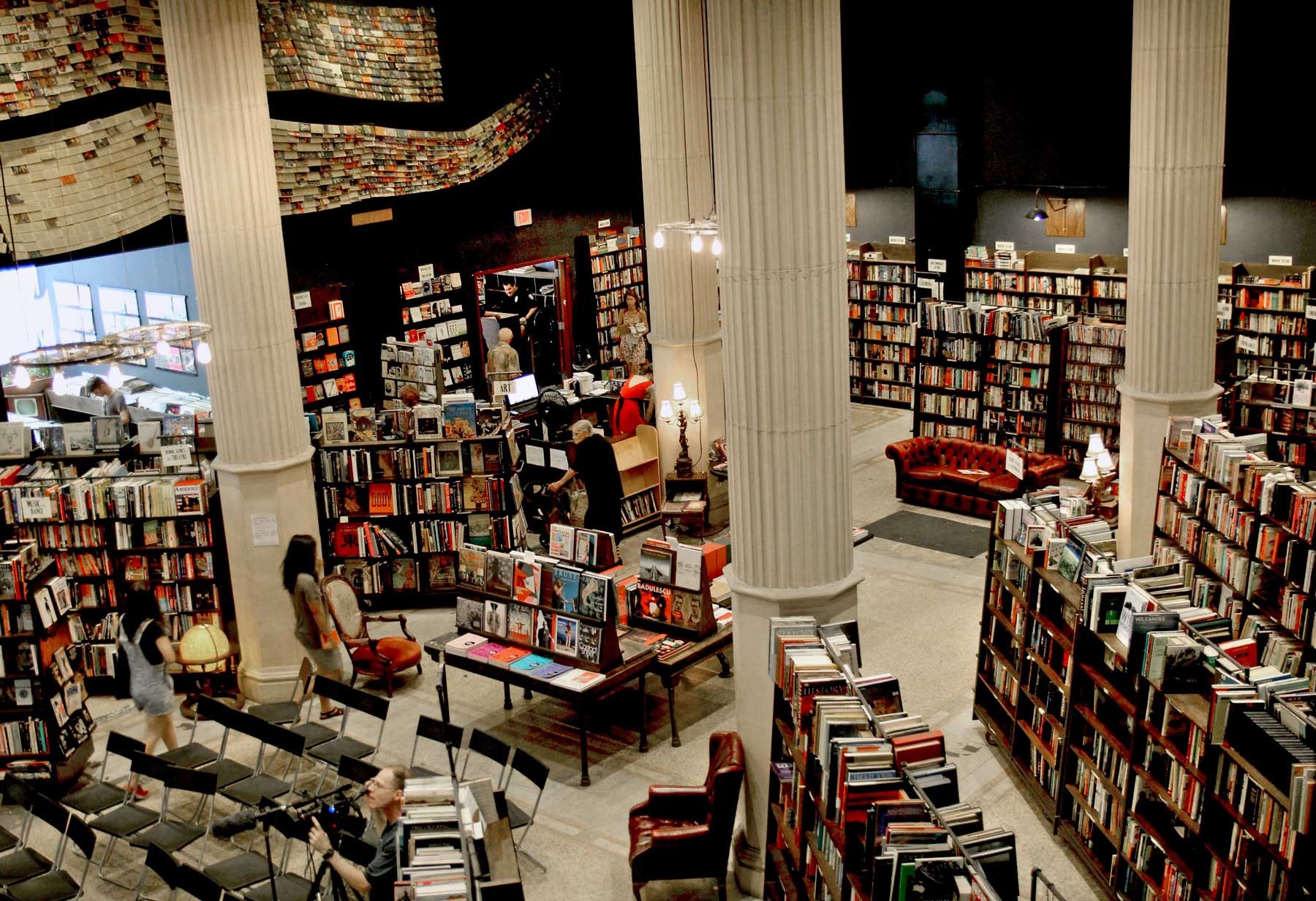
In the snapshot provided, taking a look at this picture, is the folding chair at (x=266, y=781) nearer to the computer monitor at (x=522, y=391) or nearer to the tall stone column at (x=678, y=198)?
the tall stone column at (x=678, y=198)

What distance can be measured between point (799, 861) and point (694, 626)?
126 inches

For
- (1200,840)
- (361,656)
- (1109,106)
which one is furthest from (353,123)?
(1200,840)

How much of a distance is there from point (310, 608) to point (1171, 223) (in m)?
7.80

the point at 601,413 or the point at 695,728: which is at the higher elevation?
the point at 601,413

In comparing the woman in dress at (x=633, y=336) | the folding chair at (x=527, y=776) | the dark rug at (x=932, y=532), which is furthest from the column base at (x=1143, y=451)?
the woman in dress at (x=633, y=336)

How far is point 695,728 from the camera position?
1083 centimetres

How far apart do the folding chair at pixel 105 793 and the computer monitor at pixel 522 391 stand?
9374mm

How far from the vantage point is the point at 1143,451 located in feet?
40.3

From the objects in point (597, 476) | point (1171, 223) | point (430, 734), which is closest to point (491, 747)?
point (430, 734)

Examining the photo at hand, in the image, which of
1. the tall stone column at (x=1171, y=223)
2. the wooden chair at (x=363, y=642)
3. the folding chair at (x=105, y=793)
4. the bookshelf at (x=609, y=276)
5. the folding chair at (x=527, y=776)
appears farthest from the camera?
the bookshelf at (x=609, y=276)

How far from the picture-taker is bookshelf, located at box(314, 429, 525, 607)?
13305 millimetres

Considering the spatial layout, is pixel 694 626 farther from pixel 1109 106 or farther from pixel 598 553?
pixel 1109 106

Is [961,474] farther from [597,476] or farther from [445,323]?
[445,323]

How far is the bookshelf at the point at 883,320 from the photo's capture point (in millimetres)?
20250
